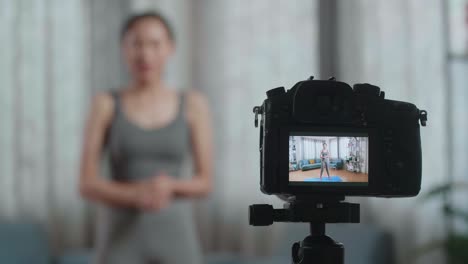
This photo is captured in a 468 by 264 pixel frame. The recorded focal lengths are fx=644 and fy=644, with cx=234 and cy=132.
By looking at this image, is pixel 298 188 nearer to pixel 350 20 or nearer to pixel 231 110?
pixel 350 20

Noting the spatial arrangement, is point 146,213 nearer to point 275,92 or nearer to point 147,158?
point 147,158

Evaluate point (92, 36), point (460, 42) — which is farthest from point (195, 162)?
A: point (92, 36)

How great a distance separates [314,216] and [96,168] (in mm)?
1214

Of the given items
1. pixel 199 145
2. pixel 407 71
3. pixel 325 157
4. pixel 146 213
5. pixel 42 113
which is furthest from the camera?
pixel 42 113

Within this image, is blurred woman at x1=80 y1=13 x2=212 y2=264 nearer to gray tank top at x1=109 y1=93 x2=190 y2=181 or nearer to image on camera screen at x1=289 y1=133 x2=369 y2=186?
gray tank top at x1=109 y1=93 x2=190 y2=181

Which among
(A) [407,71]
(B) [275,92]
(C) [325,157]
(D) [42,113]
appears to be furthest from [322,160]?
(D) [42,113]

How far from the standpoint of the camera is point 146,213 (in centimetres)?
195

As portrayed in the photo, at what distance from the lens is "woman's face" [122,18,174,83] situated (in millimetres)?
2123

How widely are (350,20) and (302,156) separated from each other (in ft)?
7.02

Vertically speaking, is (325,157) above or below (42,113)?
below

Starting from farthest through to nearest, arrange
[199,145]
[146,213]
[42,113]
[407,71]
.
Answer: [42,113] → [407,71] → [199,145] → [146,213]

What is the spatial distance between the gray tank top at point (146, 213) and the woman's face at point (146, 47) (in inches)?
4.8

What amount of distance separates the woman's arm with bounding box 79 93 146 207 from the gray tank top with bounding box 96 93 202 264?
3 centimetres

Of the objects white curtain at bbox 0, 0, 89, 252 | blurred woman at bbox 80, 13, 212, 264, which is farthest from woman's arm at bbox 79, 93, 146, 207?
white curtain at bbox 0, 0, 89, 252
